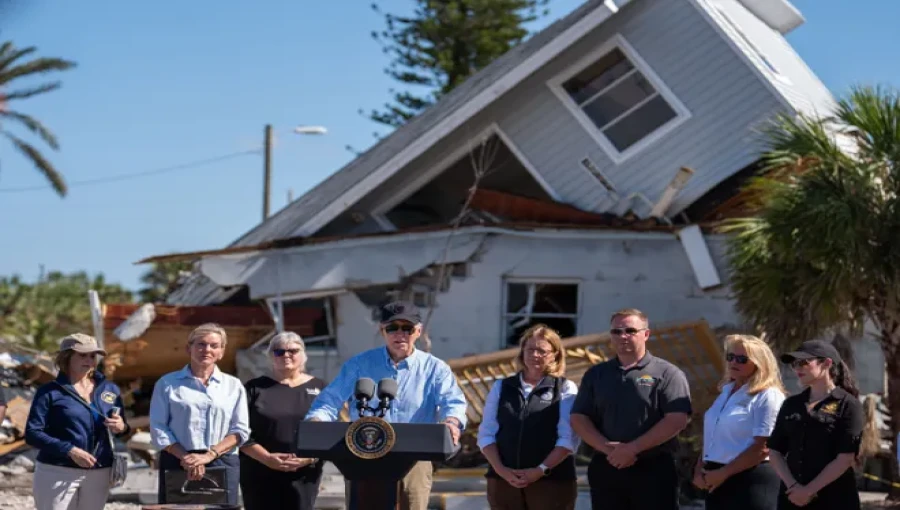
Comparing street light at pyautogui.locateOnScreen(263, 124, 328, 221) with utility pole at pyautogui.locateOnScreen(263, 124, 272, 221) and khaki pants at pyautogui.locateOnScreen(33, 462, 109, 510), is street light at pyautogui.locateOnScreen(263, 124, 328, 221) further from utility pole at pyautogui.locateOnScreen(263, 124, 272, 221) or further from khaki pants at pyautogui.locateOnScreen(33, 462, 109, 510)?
khaki pants at pyautogui.locateOnScreen(33, 462, 109, 510)

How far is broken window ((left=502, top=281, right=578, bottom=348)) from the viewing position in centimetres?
1666

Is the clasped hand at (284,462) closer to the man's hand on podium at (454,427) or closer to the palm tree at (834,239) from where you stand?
the man's hand on podium at (454,427)

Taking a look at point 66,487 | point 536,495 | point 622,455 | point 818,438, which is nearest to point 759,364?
point 818,438

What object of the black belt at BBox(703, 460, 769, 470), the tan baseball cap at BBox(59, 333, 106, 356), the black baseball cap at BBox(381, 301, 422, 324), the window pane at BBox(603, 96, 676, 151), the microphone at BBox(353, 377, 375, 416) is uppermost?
the window pane at BBox(603, 96, 676, 151)

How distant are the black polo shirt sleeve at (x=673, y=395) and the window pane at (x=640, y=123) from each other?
9948 millimetres

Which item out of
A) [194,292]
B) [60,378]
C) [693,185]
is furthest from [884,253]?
[194,292]

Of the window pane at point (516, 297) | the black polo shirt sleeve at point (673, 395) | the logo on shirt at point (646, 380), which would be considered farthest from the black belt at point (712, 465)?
the window pane at point (516, 297)

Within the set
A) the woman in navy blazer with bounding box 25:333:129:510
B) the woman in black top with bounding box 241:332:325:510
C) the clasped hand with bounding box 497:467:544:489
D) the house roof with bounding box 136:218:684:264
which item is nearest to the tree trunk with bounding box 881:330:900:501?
the house roof with bounding box 136:218:684:264

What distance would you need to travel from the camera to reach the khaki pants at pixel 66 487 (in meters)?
7.70

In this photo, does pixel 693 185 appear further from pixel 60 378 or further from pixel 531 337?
pixel 60 378

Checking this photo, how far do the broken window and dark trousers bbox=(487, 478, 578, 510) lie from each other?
29.6ft

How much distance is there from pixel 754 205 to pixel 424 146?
4.44 meters

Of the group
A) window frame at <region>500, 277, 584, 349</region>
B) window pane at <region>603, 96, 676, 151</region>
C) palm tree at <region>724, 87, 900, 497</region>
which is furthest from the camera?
window pane at <region>603, 96, 676, 151</region>

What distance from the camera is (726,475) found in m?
7.08
